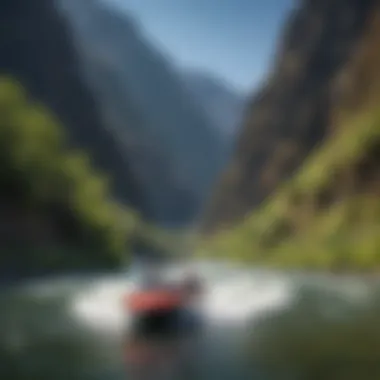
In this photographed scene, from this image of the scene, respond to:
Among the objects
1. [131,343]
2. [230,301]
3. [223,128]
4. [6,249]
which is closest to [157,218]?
[223,128]

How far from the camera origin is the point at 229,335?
14.3m

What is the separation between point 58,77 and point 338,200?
24193 millimetres

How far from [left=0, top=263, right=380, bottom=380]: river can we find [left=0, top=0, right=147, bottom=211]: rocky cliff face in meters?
32.7

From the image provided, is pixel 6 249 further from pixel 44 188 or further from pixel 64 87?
pixel 64 87

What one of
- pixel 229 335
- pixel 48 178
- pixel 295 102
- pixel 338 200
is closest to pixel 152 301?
pixel 229 335

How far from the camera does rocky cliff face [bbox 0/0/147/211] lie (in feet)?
181

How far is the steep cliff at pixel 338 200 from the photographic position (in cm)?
3938

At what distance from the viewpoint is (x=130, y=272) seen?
39125 millimetres

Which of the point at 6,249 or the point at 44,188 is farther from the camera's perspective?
the point at 44,188

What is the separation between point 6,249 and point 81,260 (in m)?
6.32

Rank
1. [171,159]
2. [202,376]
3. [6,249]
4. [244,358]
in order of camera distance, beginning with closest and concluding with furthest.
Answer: [202,376]
[244,358]
[6,249]
[171,159]

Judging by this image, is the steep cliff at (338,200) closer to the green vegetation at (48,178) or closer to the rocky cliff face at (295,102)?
the rocky cliff face at (295,102)

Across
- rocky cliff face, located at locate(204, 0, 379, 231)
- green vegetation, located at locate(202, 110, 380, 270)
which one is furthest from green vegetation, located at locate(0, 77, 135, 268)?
rocky cliff face, located at locate(204, 0, 379, 231)

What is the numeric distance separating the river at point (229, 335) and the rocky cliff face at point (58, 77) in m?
32.7
